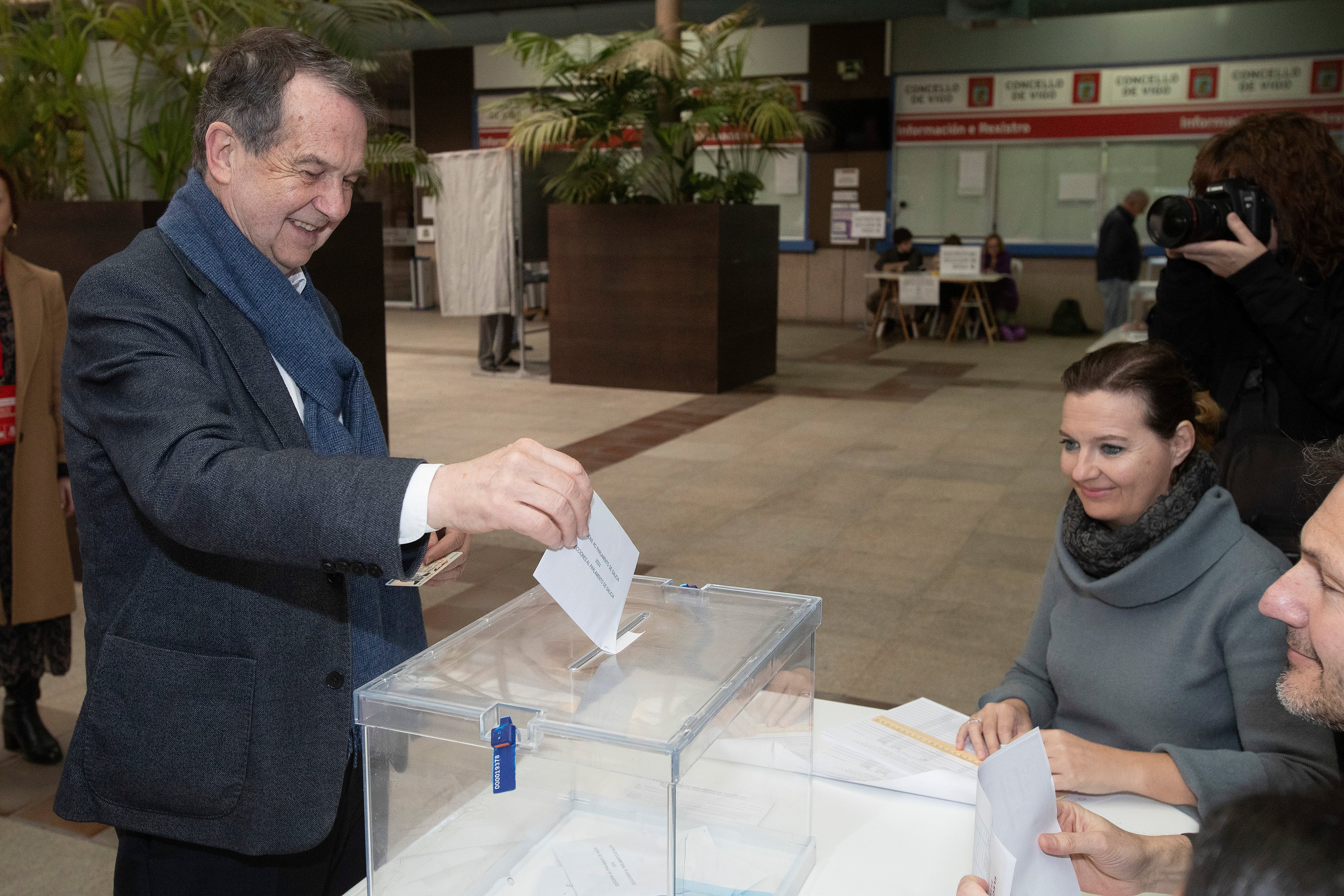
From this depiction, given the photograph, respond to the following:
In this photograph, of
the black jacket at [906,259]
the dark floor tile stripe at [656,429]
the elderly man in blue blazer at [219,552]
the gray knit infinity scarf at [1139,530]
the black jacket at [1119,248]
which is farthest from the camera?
the black jacket at [906,259]

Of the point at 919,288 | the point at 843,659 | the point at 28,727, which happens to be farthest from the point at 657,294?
the point at 28,727

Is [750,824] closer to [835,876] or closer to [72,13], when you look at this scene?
[835,876]

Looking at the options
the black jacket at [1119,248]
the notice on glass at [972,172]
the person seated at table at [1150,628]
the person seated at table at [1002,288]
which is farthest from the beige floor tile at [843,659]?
the notice on glass at [972,172]

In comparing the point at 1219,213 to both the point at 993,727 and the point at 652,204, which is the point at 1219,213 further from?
the point at 652,204

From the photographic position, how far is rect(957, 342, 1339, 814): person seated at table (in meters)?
1.58

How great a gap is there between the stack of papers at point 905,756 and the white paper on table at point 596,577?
0.50 metres

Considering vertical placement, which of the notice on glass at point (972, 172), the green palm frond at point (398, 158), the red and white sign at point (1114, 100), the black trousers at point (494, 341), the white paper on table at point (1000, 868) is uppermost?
the red and white sign at point (1114, 100)

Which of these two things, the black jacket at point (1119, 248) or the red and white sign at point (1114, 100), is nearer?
the black jacket at point (1119, 248)

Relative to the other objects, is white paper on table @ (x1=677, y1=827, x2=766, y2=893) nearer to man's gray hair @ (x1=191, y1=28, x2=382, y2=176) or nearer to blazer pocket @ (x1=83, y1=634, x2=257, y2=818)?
blazer pocket @ (x1=83, y1=634, x2=257, y2=818)

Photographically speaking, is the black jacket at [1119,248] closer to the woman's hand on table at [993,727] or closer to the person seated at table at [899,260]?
the person seated at table at [899,260]

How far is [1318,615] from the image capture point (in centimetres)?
114

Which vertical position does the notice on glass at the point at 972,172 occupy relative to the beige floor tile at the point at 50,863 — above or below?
above

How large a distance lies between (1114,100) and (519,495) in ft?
46.1

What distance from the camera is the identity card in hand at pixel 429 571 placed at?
124 centimetres
